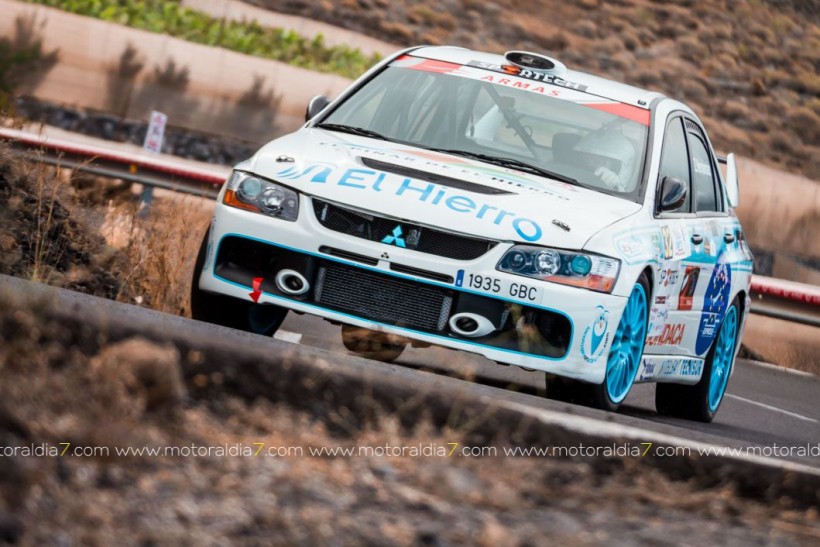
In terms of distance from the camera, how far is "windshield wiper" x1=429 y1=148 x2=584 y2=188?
782 cm

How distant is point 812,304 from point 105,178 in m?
7.34

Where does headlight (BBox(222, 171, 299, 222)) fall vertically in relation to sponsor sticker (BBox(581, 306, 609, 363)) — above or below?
above

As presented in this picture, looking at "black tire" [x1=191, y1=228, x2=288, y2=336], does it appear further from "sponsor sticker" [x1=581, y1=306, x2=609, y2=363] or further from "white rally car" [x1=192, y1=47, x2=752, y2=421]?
"sponsor sticker" [x1=581, y1=306, x2=609, y2=363]

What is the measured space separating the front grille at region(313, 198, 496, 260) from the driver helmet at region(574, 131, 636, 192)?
1284mm

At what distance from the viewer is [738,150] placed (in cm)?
3341

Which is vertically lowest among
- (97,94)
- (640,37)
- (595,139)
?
(97,94)

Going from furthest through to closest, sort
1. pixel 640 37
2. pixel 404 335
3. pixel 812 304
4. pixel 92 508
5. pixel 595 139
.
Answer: pixel 640 37, pixel 812 304, pixel 595 139, pixel 404 335, pixel 92 508

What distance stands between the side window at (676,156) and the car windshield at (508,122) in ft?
0.55

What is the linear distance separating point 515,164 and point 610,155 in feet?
1.85

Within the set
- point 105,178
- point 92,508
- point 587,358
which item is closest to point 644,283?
point 587,358

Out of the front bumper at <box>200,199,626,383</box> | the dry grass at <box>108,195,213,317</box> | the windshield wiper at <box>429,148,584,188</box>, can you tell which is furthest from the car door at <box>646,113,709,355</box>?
the dry grass at <box>108,195,213,317</box>

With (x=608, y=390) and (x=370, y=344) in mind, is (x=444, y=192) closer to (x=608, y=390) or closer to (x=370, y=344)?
(x=370, y=344)

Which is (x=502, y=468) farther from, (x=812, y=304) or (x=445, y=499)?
(x=812, y=304)

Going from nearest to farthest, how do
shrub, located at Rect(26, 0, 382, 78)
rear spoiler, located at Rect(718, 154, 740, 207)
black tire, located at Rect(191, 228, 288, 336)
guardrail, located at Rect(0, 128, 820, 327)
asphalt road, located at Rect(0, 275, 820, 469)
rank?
black tire, located at Rect(191, 228, 288, 336), asphalt road, located at Rect(0, 275, 820, 469), rear spoiler, located at Rect(718, 154, 740, 207), guardrail, located at Rect(0, 128, 820, 327), shrub, located at Rect(26, 0, 382, 78)
